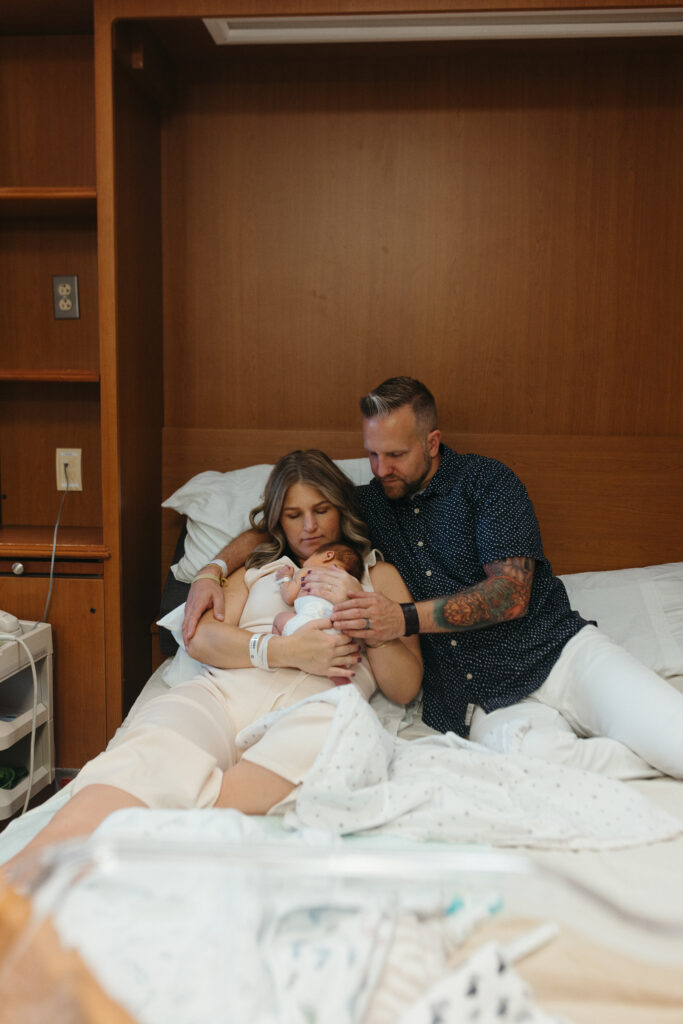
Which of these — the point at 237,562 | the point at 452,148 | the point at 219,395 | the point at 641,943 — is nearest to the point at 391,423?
the point at 237,562

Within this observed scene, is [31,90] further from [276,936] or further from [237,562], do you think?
[276,936]

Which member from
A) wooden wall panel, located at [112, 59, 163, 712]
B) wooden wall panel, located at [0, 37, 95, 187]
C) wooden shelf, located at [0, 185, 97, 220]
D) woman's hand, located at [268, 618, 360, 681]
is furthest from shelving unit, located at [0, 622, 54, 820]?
wooden wall panel, located at [0, 37, 95, 187]

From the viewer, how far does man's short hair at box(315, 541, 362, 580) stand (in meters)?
1.74

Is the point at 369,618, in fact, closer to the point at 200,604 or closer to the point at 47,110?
the point at 200,604

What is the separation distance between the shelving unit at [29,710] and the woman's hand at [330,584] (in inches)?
30.6

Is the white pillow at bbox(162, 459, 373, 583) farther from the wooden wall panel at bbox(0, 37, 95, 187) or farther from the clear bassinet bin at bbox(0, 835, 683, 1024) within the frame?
the clear bassinet bin at bbox(0, 835, 683, 1024)

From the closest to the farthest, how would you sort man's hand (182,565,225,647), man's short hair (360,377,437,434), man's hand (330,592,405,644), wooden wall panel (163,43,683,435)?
man's hand (330,592,405,644), man's hand (182,565,225,647), man's short hair (360,377,437,434), wooden wall panel (163,43,683,435)

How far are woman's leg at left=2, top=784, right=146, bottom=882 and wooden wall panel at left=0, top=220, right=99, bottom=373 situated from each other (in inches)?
60.3

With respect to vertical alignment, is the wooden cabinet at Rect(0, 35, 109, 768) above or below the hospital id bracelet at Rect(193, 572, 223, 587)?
above

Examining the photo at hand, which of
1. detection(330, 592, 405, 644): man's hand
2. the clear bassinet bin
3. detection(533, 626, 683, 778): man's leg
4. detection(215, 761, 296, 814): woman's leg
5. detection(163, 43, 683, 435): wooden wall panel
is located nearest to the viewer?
the clear bassinet bin

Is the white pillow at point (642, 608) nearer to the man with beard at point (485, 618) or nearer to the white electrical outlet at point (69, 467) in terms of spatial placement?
the man with beard at point (485, 618)

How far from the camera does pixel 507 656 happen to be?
1738 millimetres

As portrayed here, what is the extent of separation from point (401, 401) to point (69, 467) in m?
1.16

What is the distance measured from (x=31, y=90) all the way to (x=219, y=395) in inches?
41.3
